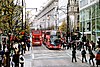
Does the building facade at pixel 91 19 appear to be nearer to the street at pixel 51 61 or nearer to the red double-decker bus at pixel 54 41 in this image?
the red double-decker bus at pixel 54 41

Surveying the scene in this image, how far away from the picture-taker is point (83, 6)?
228 ft

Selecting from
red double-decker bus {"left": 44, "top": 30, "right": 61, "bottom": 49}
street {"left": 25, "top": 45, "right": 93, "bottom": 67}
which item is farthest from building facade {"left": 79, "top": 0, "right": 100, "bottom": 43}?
street {"left": 25, "top": 45, "right": 93, "bottom": 67}

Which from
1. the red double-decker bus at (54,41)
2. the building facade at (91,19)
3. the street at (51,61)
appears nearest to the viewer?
the street at (51,61)

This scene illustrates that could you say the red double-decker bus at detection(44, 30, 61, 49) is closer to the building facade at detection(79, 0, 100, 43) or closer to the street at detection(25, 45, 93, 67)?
the building facade at detection(79, 0, 100, 43)

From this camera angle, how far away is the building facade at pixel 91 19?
186 ft

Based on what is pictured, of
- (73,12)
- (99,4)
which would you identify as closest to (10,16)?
(99,4)

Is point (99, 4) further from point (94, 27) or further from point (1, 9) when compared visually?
point (1, 9)

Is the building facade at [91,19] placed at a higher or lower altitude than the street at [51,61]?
higher

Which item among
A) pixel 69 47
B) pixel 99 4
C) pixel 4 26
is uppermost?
pixel 99 4

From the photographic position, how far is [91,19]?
61.2 meters

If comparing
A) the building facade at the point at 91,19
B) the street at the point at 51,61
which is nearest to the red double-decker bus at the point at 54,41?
the building facade at the point at 91,19

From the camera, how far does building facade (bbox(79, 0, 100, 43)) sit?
56.6m

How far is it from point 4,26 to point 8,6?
135 centimetres

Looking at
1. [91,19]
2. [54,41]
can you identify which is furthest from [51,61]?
[91,19]
